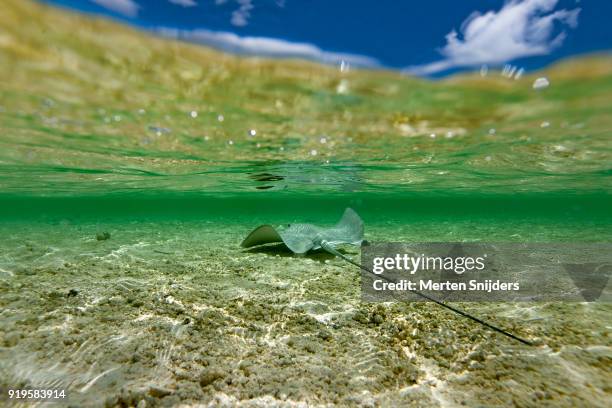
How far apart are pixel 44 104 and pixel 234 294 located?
6919 millimetres

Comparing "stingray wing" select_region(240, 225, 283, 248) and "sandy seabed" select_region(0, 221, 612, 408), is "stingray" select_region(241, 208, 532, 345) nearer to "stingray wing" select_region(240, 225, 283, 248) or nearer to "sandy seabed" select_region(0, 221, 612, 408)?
"stingray wing" select_region(240, 225, 283, 248)

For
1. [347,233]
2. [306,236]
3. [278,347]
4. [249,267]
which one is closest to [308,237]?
[306,236]

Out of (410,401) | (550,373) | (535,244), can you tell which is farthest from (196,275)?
(535,244)

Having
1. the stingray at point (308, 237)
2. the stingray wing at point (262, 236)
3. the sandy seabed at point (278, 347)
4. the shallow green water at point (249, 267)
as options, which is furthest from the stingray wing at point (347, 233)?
the sandy seabed at point (278, 347)

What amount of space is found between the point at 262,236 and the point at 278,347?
4473 mm

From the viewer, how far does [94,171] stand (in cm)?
1563

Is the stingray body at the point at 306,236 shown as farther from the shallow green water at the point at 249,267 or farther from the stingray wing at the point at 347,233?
the shallow green water at the point at 249,267

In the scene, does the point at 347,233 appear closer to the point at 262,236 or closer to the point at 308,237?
the point at 308,237

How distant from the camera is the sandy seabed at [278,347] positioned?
3012 mm

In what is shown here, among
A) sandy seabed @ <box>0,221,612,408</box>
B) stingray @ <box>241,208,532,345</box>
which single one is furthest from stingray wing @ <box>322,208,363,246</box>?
sandy seabed @ <box>0,221,612,408</box>

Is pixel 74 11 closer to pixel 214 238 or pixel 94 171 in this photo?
pixel 214 238

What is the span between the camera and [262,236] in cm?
809

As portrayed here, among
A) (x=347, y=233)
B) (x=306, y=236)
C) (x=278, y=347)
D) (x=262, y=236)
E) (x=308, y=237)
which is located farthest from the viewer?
(x=347, y=233)

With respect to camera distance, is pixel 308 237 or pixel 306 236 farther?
pixel 306 236
